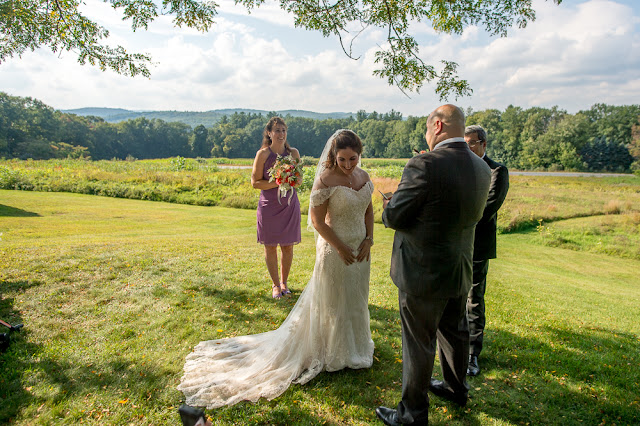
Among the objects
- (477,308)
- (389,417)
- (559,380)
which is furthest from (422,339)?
(559,380)

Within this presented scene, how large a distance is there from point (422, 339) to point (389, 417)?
2.69ft

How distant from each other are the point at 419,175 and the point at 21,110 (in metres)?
80.5

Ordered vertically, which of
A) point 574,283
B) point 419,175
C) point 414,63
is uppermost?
point 414,63

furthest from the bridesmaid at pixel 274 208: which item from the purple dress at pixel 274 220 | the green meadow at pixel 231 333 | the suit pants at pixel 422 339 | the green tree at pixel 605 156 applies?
the green tree at pixel 605 156

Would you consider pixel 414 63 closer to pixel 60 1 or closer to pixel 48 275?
pixel 60 1

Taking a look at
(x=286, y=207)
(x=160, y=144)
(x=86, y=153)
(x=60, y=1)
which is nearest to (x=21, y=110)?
(x=86, y=153)

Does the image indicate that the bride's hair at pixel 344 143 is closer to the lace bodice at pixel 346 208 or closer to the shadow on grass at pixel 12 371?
the lace bodice at pixel 346 208

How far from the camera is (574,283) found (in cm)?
881

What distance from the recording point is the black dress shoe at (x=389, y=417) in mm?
2855

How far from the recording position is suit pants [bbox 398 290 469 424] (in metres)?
2.73


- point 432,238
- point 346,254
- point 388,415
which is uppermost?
point 432,238

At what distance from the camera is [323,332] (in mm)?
3768

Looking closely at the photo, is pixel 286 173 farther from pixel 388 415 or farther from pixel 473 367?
pixel 473 367

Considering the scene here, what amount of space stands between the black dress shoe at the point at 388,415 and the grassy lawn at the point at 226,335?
0.08m
